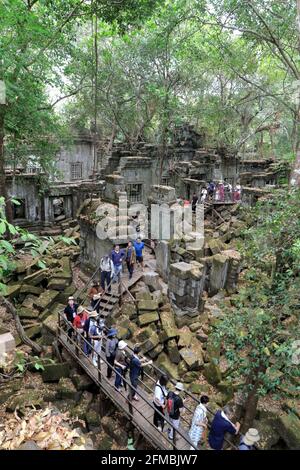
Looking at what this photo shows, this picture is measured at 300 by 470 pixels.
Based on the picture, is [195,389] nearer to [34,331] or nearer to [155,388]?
[155,388]

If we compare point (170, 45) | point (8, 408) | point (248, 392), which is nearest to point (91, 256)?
point (8, 408)

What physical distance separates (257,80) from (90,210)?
1924cm

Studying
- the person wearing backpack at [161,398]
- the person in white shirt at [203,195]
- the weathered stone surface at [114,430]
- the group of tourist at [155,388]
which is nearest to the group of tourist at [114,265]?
the group of tourist at [155,388]

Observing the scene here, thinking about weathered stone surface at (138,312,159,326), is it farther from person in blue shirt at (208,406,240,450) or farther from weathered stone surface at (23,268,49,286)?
weathered stone surface at (23,268,49,286)

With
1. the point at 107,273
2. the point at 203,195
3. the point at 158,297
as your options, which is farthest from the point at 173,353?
the point at 203,195

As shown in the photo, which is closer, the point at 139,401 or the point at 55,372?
the point at 139,401

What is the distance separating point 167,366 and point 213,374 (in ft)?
4.61

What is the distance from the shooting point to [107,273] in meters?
12.7

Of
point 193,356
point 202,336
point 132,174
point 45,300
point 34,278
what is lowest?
point 193,356

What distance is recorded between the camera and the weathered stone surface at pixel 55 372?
10.1 meters

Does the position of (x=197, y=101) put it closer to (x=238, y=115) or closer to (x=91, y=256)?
(x=238, y=115)

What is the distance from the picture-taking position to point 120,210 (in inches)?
587

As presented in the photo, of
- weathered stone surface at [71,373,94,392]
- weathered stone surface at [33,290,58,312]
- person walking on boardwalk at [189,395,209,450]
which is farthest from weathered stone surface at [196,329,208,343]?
weathered stone surface at [33,290,58,312]

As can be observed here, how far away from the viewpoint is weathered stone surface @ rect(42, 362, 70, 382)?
10.1m
